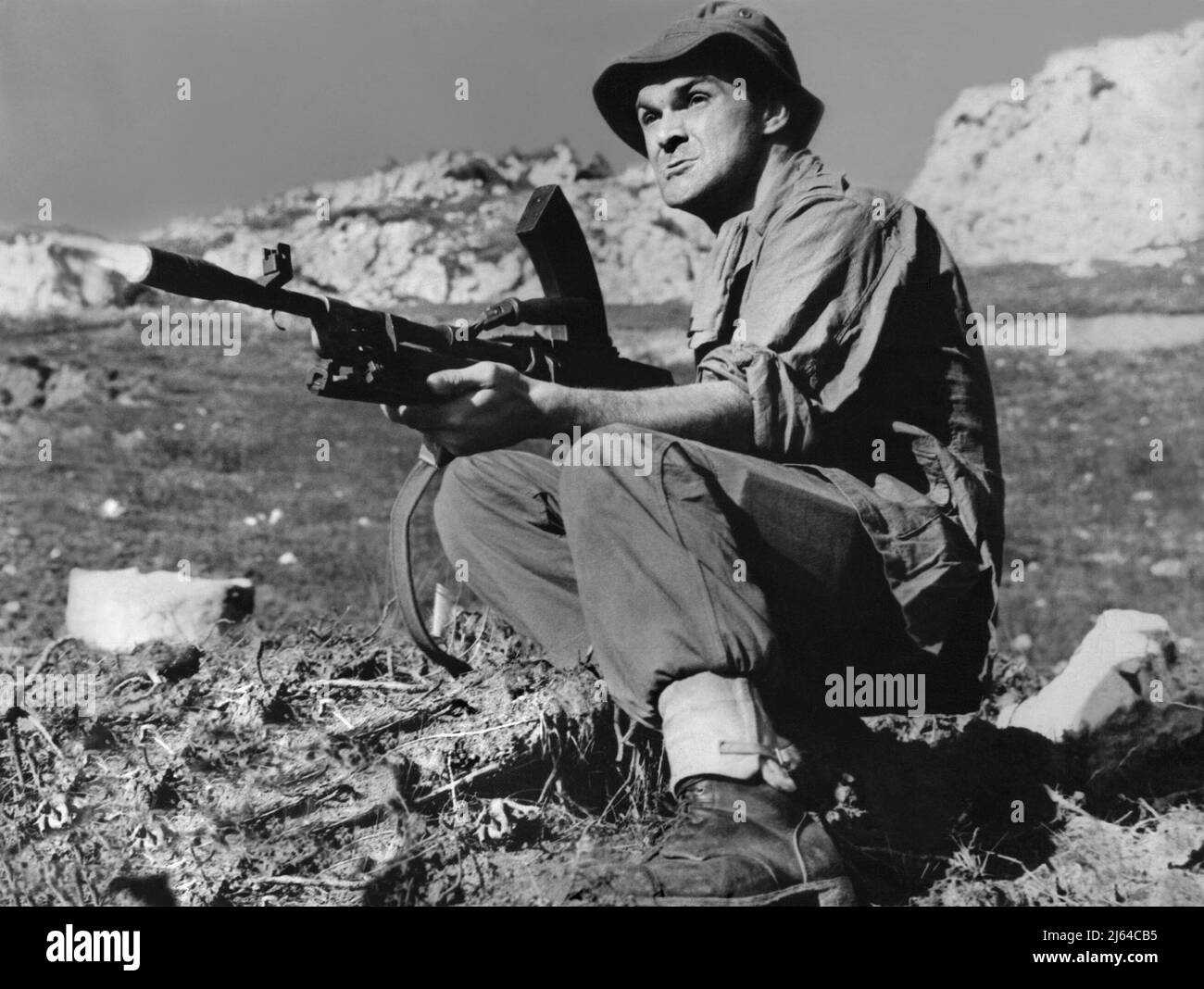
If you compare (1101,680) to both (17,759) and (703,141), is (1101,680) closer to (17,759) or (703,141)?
(703,141)

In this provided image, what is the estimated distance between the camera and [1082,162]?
14.2 meters

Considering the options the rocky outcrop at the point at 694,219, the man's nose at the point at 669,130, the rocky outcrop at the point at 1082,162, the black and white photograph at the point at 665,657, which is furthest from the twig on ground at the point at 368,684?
the rocky outcrop at the point at 1082,162

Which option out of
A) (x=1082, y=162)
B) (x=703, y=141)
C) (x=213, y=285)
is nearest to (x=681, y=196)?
(x=703, y=141)

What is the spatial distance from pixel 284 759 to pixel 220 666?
652 millimetres

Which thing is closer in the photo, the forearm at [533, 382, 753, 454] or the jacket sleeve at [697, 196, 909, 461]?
the forearm at [533, 382, 753, 454]

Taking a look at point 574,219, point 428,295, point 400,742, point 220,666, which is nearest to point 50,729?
point 220,666

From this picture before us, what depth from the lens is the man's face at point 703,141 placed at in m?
3.75

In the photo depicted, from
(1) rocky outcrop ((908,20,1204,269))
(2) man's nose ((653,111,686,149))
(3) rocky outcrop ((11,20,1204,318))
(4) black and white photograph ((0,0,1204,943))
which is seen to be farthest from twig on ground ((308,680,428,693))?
(1) rocky outcrop ((908,20,1204,269))

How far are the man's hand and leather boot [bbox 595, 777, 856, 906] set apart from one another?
862mm

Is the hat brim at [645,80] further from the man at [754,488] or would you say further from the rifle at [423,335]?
the rifle at [423,335]

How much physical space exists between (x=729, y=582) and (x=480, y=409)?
25.9 inches

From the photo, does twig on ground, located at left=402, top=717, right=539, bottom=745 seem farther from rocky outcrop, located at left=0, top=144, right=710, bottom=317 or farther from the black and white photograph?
rocky outcrop, located at left=0, top=144, right=710, bottom=317

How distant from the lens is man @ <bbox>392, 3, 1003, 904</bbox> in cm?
286

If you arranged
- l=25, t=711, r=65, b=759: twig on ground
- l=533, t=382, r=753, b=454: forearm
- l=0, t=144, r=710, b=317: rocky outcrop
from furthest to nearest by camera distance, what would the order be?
l=0, t=144, r=710, b=317: rocky outcrop, l=25, t=711, r=65, b=759: twig on ground, l=533, t=382, r=753, b=454: forearm
